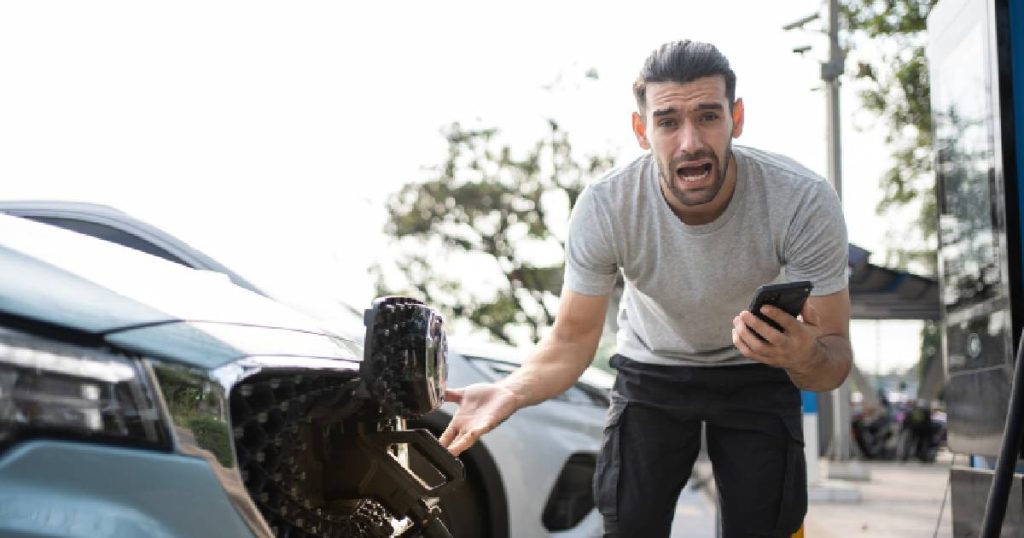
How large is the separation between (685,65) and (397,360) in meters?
1.49

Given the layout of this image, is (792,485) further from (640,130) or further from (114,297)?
(114,297)

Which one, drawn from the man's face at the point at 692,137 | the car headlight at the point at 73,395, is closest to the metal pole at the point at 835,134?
the man's face at the point at 692,137

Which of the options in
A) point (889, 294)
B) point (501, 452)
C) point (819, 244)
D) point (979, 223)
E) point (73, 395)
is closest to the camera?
point (73, 395)

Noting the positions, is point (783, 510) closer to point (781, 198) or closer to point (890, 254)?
point (781, 198)

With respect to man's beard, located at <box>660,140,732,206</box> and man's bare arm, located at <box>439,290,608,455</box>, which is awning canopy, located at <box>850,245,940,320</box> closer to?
man's bare arm, located at <box>439,290,608,455</box>

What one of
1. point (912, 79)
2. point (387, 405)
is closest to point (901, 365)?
point (912, 79)

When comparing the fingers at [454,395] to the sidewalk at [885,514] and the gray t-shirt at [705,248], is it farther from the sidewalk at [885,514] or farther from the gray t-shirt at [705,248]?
the sidewalk at [885,514]

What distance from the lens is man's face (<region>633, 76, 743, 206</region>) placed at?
10.1ft

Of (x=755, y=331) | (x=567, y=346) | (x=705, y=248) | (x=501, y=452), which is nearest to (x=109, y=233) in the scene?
(x=501, y=452)

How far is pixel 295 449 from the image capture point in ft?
6.30

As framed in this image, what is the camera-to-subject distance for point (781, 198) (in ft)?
10.3

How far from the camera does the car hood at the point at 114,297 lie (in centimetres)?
160

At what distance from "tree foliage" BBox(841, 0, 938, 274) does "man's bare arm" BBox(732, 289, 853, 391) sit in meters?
11.6

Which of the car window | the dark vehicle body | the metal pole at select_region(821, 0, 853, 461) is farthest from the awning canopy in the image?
the car window
